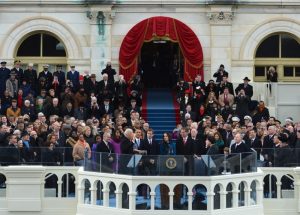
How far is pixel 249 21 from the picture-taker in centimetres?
7944

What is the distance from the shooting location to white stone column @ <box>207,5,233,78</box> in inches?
→ 3113

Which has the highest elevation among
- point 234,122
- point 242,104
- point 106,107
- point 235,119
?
point 242,104

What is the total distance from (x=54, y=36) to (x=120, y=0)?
3.28m

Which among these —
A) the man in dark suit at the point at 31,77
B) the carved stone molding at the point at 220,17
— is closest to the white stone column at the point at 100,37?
the carved stone molding at the point at 220,17

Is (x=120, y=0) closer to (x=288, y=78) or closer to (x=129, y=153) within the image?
(x=288, y=78)

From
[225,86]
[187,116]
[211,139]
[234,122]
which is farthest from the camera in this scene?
[225,86]

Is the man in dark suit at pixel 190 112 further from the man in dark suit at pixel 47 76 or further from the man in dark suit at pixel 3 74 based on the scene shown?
the man in dark suit at pixel 3 74

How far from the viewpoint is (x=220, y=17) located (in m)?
79.2

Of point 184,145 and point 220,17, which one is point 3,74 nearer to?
point 220,17

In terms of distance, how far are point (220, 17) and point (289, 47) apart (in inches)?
132

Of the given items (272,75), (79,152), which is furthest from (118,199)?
(272,75)

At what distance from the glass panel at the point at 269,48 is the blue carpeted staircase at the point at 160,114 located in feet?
14.6

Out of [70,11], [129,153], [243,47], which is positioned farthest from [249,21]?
[129,153]

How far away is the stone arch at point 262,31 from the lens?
79338mm
